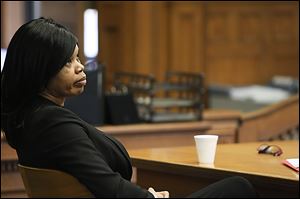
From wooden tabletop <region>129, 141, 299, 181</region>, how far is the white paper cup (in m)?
0.03

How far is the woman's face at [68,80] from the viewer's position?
6.28 feet

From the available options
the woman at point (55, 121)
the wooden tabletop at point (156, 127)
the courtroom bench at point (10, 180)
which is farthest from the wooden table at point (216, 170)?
the courtroom bench at point (10, 180)

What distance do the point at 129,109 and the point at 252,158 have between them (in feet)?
5.61

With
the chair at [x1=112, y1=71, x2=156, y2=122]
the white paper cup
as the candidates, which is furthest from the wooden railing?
the white paper cup

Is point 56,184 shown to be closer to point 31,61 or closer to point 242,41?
point 31,61

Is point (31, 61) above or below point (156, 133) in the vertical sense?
above

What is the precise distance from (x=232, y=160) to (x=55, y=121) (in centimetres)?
81

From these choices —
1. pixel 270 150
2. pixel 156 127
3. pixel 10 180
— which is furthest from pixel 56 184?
pixel 156 127

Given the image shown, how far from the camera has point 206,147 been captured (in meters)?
2.26

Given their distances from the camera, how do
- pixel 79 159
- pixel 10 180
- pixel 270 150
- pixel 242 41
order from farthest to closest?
pixel 242 41, pixel 10 180, pixel 270 150, pixel 79 159

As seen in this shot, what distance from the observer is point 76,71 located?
1937 millimetres

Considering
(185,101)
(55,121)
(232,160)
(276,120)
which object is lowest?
(276,120)

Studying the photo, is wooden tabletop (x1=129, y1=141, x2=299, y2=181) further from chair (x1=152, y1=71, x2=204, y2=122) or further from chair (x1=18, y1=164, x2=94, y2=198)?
chair (x1=152, y1=71, x2=204, y2=122)

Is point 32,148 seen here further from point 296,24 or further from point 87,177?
point 296,24
